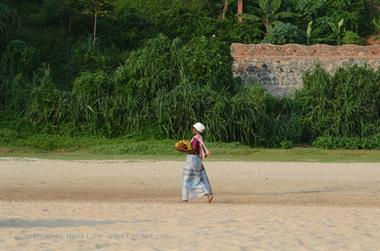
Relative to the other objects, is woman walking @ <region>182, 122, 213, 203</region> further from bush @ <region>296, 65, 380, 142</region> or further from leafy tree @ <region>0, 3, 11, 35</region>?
leafy tree @ <region>0, 3, 11, 35</region>

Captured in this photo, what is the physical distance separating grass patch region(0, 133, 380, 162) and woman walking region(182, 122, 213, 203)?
7.68m

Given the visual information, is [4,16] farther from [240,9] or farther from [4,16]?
[240,9]

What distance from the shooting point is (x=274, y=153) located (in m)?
22.5

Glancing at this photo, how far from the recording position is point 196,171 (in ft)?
41.7

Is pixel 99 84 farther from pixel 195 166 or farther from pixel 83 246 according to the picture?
pixel 83 246

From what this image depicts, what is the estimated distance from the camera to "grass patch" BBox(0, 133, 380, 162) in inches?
842

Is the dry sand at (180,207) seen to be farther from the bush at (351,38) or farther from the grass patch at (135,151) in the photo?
the bush at (351,38)

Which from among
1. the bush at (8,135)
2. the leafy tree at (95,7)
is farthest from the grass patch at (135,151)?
the leafy tree at (95,7)

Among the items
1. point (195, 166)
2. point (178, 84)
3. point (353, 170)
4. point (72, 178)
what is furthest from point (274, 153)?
point (195, 166)

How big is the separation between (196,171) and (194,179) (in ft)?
0.54

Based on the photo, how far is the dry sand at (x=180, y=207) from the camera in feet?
27.5

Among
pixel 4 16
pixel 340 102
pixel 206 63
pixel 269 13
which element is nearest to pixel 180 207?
→ pixel 206 63

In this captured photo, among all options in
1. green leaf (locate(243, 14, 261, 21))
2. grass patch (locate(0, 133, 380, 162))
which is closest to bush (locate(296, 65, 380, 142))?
grass patch (locate(0, 133, 380, 162))

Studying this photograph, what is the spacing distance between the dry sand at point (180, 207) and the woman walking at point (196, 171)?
0.24m
